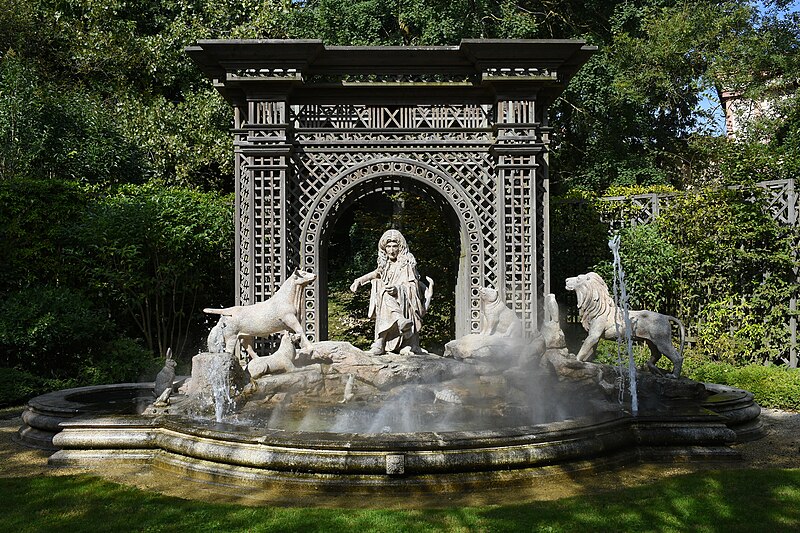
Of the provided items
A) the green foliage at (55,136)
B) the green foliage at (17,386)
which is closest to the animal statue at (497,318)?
the green foliage at (17,386)

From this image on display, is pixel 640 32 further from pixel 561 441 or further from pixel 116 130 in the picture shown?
pixel 561 441

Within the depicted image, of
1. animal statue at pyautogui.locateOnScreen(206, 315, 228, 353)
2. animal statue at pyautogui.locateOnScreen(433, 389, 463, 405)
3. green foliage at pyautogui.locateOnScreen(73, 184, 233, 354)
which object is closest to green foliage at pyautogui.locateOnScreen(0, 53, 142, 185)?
green foliage at pyautogui.locateOnScreen(73, 184, 233, 354)

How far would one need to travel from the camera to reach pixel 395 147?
927 centimetres

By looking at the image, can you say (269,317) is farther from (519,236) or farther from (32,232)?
(32,232)

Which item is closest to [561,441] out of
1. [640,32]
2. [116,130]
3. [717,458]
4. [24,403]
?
[717,458]

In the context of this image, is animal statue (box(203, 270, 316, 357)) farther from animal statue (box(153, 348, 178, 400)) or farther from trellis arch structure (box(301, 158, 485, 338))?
trellis arch structure (box(301, 158, 485, 338))

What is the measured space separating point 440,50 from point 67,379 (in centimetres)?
752

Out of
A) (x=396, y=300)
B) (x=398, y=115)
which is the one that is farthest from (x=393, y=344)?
(x=398, y=115)

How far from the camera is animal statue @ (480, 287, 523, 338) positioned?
8273mm

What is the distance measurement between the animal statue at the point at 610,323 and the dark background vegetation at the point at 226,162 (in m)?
3.90

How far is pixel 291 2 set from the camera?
701 inches

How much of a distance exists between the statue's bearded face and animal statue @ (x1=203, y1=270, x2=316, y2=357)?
1.28 m

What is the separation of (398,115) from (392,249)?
2024 millimetres

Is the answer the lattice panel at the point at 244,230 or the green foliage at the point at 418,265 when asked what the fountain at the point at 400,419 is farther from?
the green foliage at the point at 418,265
